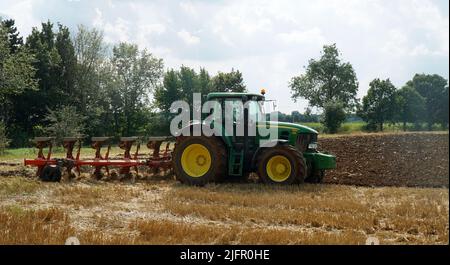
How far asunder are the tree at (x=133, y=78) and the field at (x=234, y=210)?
132ft

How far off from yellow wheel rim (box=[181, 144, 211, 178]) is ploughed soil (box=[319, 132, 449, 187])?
348 centimetres

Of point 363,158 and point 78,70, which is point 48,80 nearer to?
point 78,70

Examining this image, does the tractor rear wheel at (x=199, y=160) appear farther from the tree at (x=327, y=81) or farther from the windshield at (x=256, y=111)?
the tree at (x=327, y=81)

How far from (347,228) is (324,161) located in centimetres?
526

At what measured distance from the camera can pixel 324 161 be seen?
1245 centimetres

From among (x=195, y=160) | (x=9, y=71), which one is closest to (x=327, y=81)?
(x=9, y=71)

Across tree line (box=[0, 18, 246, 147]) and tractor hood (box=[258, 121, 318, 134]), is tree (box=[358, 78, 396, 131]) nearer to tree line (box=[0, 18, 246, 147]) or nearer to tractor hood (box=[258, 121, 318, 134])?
tree line (box=[0, 18, 246, 147])

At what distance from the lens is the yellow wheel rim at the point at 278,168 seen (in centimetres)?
1202

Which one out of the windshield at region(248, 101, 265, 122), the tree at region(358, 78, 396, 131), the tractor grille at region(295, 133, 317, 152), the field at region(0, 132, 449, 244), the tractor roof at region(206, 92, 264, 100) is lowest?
the field at region(0, 132, 449, 244)

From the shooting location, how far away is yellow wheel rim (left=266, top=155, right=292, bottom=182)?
1202 centimetres

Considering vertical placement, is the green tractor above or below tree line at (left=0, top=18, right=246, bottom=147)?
below

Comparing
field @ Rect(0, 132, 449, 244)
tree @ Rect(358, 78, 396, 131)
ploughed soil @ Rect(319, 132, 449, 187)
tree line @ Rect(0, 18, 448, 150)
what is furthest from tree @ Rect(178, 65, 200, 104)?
field @ Rect(0, 132, 449, 244)

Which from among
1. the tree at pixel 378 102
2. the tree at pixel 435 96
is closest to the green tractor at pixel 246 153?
the tree at pixel 435 96

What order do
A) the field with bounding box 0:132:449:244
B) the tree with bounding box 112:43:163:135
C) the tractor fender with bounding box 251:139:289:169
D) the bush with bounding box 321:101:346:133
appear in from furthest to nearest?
1. the tree with bounding box 112:43:163:135
2. the bush with bounding box 321:101:346:133
3. the tractor fender with bounding box 251:139:289:169
4. the field with bounding box 0:132:449:244
